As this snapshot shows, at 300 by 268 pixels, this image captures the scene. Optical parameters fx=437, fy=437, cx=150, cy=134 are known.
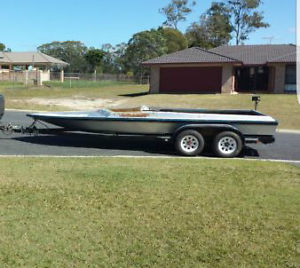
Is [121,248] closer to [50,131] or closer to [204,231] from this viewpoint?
[204,231]

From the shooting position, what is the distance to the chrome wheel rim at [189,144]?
972 cm

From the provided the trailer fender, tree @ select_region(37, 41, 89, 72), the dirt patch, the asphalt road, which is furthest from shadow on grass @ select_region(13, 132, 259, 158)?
tree @ select_region(37, 41, 89, 72)

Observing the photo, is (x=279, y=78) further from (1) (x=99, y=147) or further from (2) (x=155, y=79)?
(1) (x=99, y=147)

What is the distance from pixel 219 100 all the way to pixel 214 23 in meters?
51.4

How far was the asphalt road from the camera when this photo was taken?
978 centimetres

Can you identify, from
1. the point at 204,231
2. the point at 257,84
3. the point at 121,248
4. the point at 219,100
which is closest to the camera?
the point at 121,248

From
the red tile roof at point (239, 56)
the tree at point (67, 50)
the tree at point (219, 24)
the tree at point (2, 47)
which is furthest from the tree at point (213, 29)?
the tree at point (2, 47)

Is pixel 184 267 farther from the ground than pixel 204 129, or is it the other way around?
pixel 204 129

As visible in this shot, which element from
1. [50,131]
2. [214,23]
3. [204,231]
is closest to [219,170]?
[204,231]

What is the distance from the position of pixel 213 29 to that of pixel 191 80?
44227 mm

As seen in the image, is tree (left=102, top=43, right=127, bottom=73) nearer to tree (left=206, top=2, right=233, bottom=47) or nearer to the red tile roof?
tree (left=206, top=2, right=233, bottom=47)

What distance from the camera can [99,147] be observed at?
34.8 ft

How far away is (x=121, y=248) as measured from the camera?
13.4 feet

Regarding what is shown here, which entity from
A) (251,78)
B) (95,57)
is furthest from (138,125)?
(95,57)
